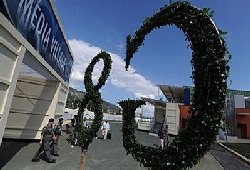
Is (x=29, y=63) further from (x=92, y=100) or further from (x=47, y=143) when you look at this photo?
(x=92, y=100)

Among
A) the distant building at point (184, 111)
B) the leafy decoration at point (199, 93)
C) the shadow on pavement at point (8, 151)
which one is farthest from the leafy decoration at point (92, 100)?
the distant building at point (184, 111)

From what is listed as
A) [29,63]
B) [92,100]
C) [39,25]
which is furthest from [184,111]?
[39,25]

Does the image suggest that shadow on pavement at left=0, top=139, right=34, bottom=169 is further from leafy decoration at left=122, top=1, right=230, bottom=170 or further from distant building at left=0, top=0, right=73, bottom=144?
leafy decoration at left=122, top=1, right=230, bottom=170

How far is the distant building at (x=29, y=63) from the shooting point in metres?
7.37

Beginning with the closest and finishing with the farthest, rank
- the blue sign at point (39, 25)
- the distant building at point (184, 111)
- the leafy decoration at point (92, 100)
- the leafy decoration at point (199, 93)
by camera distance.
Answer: the leafy decoration at point (199, 93) < the blue sign at point (39, 25) < the leafy decoration at point (92, 100) < the distant building at point (184, 111)

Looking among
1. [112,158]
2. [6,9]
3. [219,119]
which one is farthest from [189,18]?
[112,158]

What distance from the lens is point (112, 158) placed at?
529 inches

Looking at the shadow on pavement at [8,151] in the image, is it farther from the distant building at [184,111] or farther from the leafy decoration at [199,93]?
the distant building at [184,111]

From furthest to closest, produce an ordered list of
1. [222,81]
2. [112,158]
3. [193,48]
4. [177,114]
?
[177,114], [112,158], [193,48], [222,81]

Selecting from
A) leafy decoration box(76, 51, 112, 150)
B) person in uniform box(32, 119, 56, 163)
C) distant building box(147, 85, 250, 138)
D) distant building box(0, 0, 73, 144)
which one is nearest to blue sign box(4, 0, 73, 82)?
distant building box(0, 0, 73, 144)

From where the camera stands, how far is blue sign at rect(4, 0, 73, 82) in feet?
25.3

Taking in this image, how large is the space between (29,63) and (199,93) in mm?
8821

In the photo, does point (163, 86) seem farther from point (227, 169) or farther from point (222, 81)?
point (222, 81)

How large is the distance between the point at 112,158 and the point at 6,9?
29.6ft
